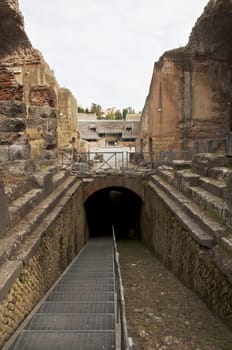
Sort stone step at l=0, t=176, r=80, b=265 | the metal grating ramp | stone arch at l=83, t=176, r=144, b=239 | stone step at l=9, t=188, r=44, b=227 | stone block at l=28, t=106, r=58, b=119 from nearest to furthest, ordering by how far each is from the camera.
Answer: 1. the metal grating ramp
2. stone step at l=0, t=176, r=80, b=265
3. stone step at l=9, t=188, r=44, b=227
4. stone block at l=28, t=106, r=58, b=119
5. stone arch at l=83, t=176, r=144, b=239

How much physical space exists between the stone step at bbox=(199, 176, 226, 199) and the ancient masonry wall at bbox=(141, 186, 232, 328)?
39.6 inches

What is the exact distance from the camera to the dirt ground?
4.36 m

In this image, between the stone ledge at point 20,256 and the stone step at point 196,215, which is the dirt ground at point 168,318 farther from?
the stone ledge at point 20,256

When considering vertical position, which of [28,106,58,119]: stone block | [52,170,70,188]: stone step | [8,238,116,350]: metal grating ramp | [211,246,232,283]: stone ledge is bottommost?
[8,238,116,350]: metal grating ramp

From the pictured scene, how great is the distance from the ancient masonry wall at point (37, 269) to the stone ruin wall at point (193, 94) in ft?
29.6

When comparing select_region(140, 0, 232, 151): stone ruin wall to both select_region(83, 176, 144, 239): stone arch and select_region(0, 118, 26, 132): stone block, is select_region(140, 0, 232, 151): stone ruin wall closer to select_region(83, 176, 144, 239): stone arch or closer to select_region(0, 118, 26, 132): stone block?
select_region(83, 176, 144, 239): stone arch

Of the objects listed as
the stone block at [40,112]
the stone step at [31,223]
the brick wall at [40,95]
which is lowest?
the stone step at [31,223]

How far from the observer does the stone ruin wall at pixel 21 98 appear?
805 cm

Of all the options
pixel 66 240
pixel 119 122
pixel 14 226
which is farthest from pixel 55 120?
pixel 119 122

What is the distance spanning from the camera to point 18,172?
7.83 metres

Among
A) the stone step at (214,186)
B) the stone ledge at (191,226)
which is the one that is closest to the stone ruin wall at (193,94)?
the stone ledge at (191,226)

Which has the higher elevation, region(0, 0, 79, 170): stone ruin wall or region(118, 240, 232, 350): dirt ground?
region(0, 0, 79, 170): stone ruin wall

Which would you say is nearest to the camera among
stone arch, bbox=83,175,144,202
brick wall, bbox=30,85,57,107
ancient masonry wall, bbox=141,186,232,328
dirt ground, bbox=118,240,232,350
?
dirt ground, bbox=118,240,232,350

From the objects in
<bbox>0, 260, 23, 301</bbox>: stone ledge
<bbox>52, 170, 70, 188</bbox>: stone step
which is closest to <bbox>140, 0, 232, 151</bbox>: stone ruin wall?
<bbox>52, 170, 70, 188</bbox>: stone step
